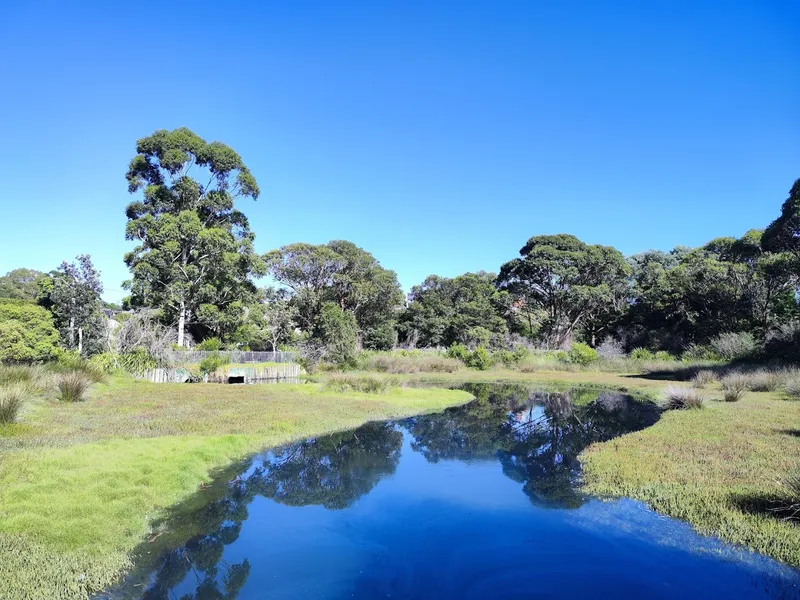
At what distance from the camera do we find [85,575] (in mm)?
5746

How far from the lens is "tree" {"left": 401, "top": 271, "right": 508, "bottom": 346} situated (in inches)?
1954

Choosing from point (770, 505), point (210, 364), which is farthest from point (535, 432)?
point (210, 364)

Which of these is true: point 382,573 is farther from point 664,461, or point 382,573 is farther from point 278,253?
point 278,253

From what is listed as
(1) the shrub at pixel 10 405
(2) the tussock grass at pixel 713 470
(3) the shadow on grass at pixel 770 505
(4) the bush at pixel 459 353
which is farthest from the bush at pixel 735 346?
(1) the shrub at pixel 10 405

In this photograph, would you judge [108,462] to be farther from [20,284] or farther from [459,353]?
[20,284]

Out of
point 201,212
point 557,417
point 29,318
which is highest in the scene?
point 201,212

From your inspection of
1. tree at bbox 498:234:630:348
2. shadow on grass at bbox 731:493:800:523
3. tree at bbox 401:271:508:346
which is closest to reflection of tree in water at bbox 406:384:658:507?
shadow on grass at bbox 731:493:800:523

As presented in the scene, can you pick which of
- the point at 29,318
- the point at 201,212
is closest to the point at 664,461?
the point at 29,318

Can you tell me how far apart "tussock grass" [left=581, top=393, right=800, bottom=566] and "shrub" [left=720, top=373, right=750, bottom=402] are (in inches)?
130

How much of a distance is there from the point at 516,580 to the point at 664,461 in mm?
5880

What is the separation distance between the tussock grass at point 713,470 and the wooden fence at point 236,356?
22866 millimetres

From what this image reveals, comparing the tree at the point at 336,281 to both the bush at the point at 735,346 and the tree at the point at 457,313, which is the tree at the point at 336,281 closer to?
the tree at the point at 457,313

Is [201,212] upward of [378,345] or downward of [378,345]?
upward

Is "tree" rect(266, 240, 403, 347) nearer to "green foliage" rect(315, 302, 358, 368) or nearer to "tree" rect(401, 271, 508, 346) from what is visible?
"tree" rect(401, 271, 508, 346)
